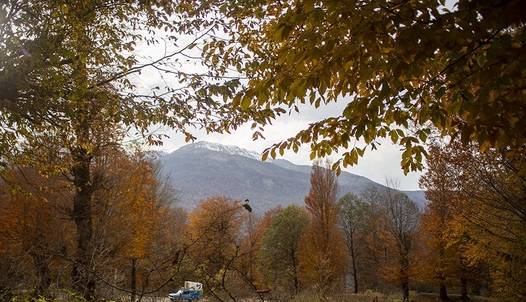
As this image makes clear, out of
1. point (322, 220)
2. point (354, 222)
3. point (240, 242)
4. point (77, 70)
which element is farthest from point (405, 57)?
point (354, 222)

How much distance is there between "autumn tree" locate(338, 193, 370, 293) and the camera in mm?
39900

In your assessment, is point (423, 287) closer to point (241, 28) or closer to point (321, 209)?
point (321, 209)

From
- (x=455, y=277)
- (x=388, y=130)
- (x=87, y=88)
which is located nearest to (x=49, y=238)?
(x=87, y=88)

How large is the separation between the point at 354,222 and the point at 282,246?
461 inches

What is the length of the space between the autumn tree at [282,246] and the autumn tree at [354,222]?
7234 mm

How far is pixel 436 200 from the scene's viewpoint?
2359 cm

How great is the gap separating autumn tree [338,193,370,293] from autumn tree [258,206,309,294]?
7234 millimetres

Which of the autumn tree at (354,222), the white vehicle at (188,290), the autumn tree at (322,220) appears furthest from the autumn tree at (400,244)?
the white vehicle at (188,290)

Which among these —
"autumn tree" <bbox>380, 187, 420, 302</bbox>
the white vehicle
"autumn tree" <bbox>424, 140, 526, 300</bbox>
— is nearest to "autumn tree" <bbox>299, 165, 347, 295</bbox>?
"autumn tree" <bbox>380, 187, 420, 302</bbox>

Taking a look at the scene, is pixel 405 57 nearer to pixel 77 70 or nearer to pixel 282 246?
pixel 77 70

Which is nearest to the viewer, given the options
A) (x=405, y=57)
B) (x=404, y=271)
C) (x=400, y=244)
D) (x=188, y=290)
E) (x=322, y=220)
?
(x=405, y=57)

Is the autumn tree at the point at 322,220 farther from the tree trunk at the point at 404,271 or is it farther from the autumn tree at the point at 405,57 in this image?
the autumn tree at the point at 405,57

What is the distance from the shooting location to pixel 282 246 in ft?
112

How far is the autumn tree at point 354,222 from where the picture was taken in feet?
131
